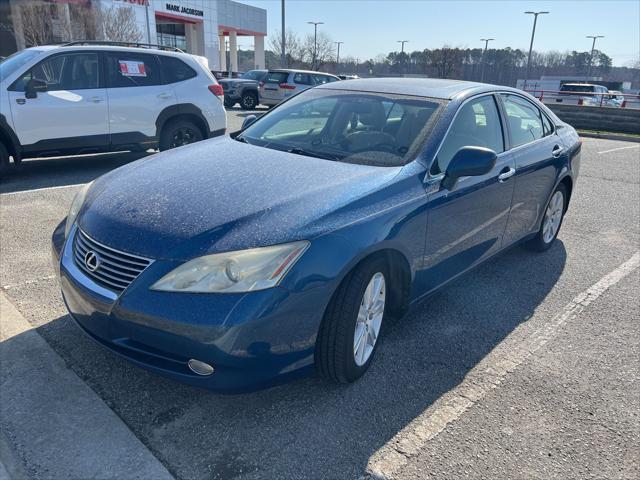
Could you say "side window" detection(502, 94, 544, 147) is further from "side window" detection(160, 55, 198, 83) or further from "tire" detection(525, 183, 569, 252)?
"side window" detection(160, 55, 198, 83)

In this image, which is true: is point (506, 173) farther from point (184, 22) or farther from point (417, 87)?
point (184, 22)

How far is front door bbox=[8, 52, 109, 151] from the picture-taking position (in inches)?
269

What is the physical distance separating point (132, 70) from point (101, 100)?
71 cm

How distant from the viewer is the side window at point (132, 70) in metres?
7.57

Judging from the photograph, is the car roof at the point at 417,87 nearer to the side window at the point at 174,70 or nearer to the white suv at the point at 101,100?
the white suv at the point at 101,100

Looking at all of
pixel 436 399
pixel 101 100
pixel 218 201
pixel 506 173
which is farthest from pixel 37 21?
pixel 436 399

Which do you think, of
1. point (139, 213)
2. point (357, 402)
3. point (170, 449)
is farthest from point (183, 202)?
point (357, 402)

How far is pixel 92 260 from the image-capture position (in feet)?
8.50

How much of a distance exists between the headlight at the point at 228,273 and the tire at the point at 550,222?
3486 mm

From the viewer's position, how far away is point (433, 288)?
11.3ft

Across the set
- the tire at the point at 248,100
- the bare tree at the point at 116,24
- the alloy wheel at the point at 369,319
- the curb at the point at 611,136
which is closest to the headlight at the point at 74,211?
the alloy wheel at the point at 369,319

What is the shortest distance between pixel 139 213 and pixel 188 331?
735 mm

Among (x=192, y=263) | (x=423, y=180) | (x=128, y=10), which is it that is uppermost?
(x=128, y=10)

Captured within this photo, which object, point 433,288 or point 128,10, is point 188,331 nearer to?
point 433,288
